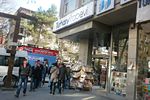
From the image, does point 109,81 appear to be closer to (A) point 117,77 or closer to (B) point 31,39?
(A) point 117,77

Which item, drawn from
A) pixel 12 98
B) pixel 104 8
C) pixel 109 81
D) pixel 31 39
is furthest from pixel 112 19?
pixel 31 39

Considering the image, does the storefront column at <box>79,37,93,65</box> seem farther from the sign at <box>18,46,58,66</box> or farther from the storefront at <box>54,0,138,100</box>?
→ the sign at <box>18,46,58,66</box>

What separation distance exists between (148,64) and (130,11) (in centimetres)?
262

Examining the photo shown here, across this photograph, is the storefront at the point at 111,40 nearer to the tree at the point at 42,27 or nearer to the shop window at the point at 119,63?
the shop window at the point at 119,63

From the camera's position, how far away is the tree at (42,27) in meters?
46.0

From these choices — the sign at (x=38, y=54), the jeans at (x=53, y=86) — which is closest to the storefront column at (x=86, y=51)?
the jeans at (x=53, y=86)

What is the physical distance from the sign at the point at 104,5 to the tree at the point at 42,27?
31.9 metres

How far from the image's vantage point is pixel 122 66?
15.2m

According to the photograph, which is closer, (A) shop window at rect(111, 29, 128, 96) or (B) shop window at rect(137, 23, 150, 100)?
(B) shop window at rect(137, 23, 150, 100)

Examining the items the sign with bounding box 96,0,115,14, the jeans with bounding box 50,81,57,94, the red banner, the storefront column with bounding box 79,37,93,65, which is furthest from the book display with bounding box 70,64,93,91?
the red banner

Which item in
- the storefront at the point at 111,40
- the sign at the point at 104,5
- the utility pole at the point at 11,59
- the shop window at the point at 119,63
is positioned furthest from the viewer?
the utility pole at the point at 11,59

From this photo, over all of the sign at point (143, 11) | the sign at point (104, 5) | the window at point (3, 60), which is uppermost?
the sign at point (104, 5)

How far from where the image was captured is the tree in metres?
46.0

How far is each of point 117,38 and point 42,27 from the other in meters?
32.6
